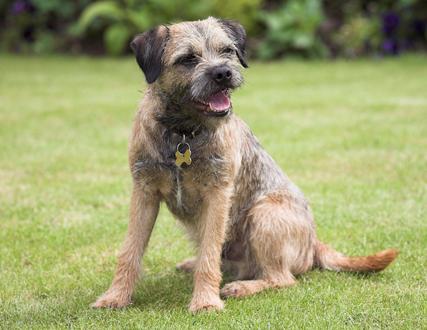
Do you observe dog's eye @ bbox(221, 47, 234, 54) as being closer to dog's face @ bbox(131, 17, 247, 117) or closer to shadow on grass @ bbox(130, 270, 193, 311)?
dog's face @ bbox(131, 17, 247, 117)

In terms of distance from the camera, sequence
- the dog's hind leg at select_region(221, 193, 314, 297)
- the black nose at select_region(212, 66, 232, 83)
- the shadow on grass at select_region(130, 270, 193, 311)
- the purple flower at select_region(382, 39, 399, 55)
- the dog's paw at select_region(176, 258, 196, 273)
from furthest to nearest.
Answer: the purple flower at select_region(382, 39, 399, 55) → the dog's paw at select_region(176, 258, 196, 273) → the dog's hind leg at select_region(221, 193, 314, 297) → the shadow on grass at select_region(130, 270, 193, 311) → the black nose at select_region(212, 66, 232, 83)

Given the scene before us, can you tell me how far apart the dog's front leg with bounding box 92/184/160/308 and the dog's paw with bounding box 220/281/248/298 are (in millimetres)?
600

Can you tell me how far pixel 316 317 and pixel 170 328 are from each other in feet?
2.82

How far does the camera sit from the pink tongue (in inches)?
184

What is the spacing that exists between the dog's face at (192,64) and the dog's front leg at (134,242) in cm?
66

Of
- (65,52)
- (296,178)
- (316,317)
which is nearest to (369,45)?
(65,52)

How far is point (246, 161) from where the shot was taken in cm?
535

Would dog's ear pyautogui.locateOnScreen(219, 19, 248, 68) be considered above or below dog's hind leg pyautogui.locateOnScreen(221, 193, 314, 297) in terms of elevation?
above

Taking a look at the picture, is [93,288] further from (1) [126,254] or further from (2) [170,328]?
(2) [170,328]

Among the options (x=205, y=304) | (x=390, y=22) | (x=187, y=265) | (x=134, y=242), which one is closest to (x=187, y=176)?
(x=134, y=242)

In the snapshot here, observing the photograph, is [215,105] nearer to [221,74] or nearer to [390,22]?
[221,74]

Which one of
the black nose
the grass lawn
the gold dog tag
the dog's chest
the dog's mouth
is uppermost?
the black nose

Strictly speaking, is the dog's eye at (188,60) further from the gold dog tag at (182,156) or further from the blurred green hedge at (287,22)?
the blurred green hedge at (287,22)

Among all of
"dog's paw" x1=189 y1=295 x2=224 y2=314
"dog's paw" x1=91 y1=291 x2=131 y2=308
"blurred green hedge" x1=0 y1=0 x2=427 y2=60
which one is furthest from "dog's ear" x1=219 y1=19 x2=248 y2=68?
"blurred green hedge" x1=0 y1=0 x2=427 y2=60
